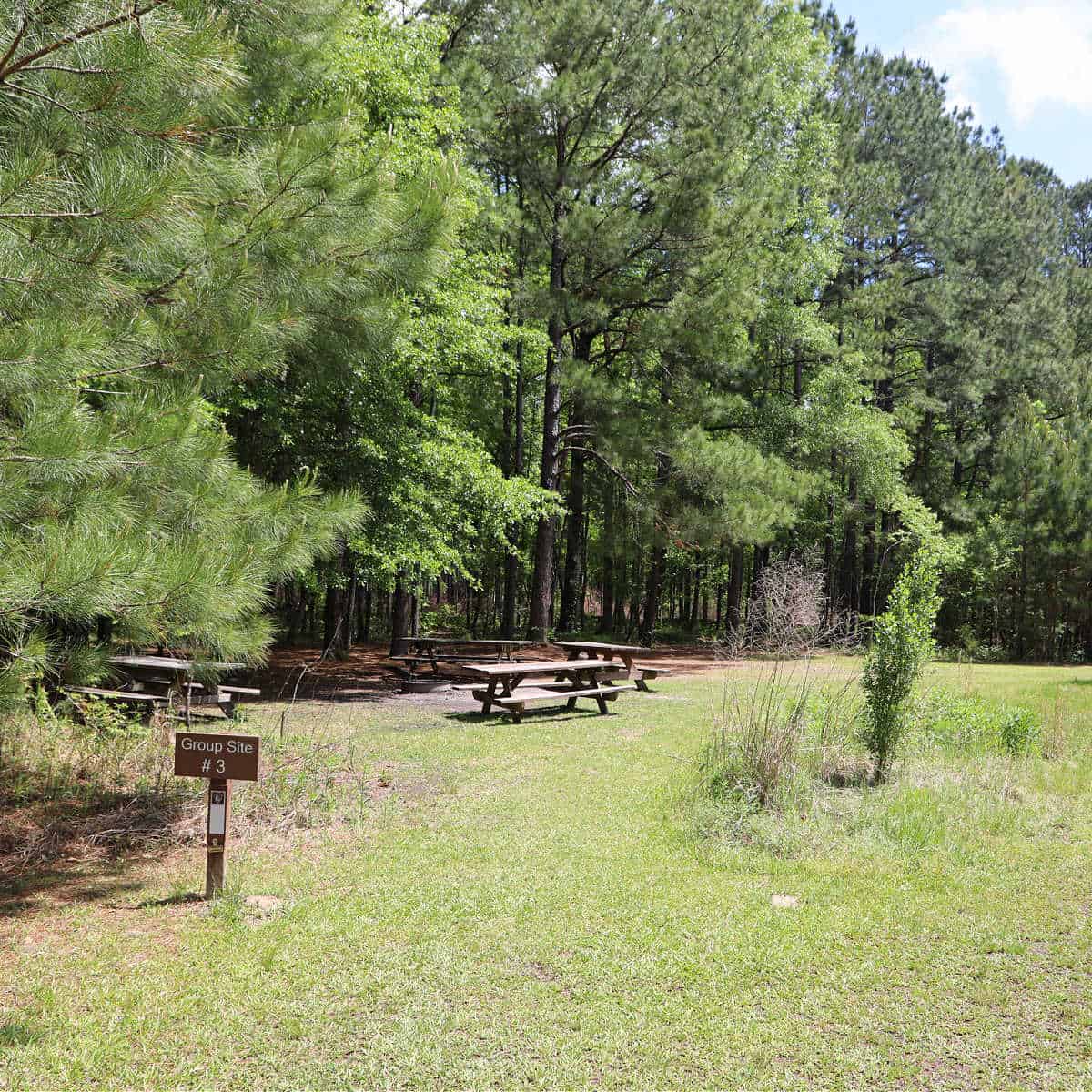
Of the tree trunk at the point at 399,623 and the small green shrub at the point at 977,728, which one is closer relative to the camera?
the small green shrub at the point at 977,728

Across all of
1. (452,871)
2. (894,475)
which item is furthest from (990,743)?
(894,475)

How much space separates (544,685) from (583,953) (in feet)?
28.4

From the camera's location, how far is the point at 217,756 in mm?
4664

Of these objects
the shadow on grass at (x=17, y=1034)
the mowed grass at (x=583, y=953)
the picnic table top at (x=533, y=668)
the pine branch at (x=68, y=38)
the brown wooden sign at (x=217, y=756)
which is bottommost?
the shadow on grass at (x=17, y=1034)

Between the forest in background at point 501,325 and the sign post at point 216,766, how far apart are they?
62 cm

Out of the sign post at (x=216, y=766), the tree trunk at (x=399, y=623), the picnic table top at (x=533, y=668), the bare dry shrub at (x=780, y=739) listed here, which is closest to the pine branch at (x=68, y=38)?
the sign post at (x=216, y=766)

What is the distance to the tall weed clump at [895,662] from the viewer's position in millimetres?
7297

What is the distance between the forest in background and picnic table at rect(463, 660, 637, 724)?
250cm

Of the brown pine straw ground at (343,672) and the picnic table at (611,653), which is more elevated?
the picnic table at (611,653)

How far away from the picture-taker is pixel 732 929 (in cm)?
438

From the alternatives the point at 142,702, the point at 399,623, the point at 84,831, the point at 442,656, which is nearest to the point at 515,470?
the point at 399,623

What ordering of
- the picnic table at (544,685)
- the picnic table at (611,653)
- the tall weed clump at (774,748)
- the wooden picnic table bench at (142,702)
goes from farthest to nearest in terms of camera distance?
the picnic table at (611,653), the picnic table at (544,685), the wooden picnic table bench at (142,702), the tall weed clump at (774,748)

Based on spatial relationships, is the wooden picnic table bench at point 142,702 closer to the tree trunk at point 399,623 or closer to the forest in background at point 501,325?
the forest in background at point 501,325

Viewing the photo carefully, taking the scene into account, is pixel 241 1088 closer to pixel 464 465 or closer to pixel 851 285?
pixel 464 465
